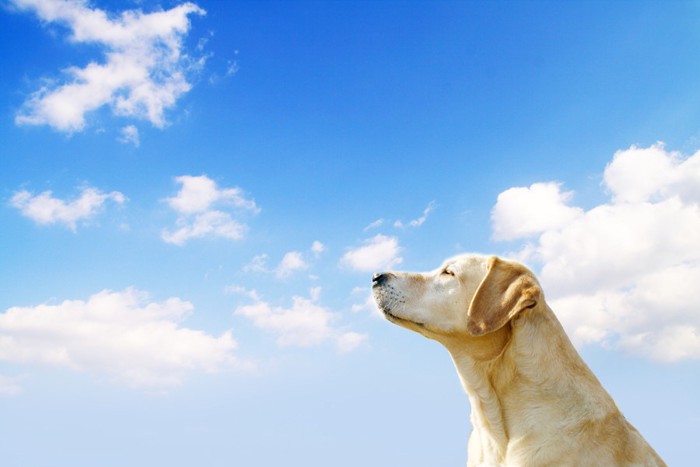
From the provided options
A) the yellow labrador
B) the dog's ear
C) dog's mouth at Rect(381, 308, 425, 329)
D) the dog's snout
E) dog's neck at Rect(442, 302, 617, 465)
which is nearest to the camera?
the yellow labrador

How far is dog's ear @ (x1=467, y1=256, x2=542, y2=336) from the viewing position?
6.43m

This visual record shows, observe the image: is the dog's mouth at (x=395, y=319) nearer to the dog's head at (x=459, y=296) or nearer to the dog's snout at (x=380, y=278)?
the dog's head at (x=459, y=296)

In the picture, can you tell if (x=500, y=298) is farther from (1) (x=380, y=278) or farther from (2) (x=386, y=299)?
(1) (x=380, y=278)

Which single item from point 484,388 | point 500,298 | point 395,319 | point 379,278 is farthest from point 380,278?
point 484,388

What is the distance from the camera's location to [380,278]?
741 cm

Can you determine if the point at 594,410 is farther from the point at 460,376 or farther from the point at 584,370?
the point at 460,376

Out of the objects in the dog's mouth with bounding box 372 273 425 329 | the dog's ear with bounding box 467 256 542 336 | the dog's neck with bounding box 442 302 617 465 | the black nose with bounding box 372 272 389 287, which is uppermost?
the black nose with bounding box 372 272 389 287

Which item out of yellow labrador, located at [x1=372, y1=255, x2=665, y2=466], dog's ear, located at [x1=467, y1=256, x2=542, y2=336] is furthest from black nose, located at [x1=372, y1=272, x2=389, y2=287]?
dog's ear, located at [x1=467, y1=256, x2=542, y2=336]

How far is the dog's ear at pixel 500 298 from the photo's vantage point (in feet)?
21.1

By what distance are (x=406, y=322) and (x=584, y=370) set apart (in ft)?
6.41

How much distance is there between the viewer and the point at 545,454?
6008mm

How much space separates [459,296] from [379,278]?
3.19 feet

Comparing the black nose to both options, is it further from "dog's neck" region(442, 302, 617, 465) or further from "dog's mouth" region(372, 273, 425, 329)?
"dog's neck" region(442, 302, 617, 465)

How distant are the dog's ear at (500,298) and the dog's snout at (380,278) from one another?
116cm
